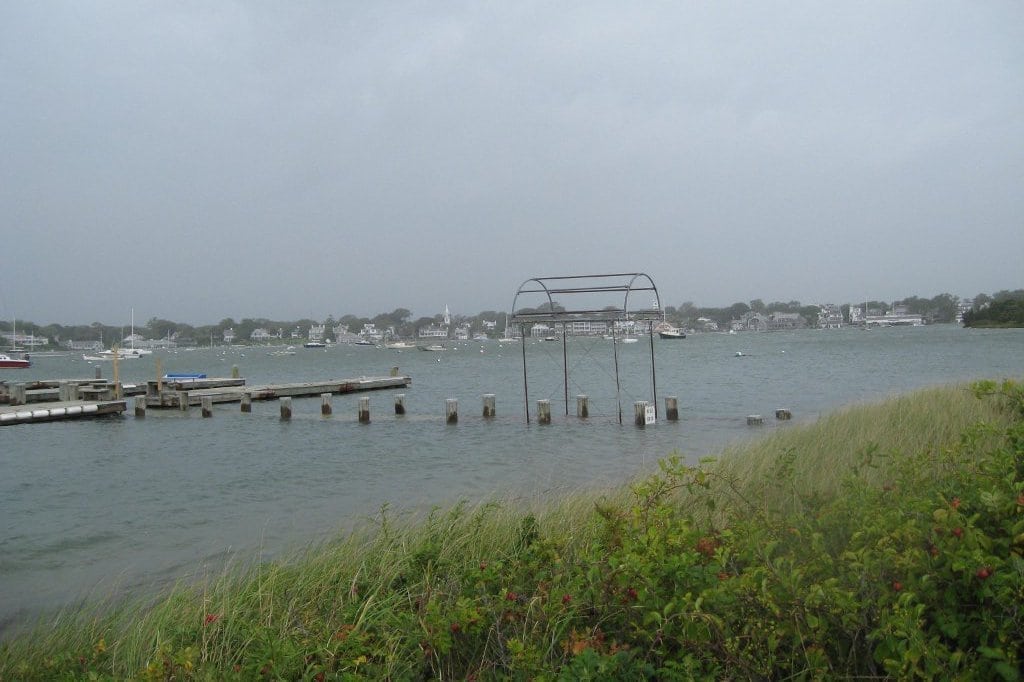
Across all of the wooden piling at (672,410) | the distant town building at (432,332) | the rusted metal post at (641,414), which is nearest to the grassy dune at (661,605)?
the rusted metal post at (641,414)

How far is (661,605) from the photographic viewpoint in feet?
11.1

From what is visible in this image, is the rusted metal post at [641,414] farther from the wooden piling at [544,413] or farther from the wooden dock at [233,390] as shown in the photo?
the wooden dock at [233,390]

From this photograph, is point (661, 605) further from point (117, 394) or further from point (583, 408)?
point (117, 394)

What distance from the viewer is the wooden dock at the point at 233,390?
2950 cm

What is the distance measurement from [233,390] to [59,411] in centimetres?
701

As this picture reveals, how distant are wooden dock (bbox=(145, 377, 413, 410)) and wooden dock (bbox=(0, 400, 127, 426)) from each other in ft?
5.70

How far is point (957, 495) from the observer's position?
350 cm

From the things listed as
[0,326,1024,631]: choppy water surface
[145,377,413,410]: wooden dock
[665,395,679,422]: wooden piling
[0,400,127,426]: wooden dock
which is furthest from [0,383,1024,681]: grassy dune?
[145,377,413,410]: wooden dock

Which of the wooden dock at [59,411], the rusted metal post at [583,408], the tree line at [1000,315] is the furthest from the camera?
the tree line at [1000,315]

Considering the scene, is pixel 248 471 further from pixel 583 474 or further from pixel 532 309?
pixel 532 309

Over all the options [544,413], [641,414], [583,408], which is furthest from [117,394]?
[641,414]

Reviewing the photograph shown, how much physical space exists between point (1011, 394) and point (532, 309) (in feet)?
51.0

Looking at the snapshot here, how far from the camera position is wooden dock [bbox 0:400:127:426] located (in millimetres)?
25359

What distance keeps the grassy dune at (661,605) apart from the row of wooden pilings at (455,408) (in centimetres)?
1475
